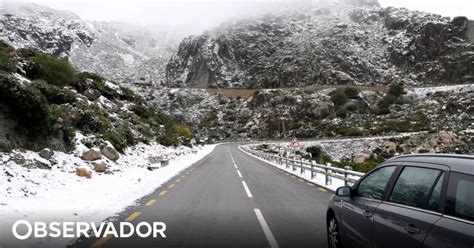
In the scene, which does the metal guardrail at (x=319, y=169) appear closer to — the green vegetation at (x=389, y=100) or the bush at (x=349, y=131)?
the bush at (x=349, y=131)

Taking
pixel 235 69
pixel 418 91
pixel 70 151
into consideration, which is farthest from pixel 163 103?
pixel 70 151

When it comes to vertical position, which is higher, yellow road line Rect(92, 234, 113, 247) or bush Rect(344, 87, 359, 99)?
bush Rect(344, 87, 359, 99)

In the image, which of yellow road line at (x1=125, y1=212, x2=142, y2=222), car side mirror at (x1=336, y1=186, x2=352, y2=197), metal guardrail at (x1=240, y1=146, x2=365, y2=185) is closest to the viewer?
car side mirror at (x1=336, y1=186, x2=352, y2=197)

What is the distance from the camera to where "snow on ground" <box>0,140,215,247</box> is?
8086mm

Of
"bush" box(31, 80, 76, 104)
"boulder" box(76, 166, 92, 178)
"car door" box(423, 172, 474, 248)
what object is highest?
"bush" box(31, 80, 76, 104)

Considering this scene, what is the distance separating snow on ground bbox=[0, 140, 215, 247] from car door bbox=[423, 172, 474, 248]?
5.58 meters

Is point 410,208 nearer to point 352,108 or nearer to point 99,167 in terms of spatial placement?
point 99,167

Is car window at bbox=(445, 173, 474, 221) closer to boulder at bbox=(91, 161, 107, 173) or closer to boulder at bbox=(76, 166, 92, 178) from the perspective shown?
boulder at bbox=(76, 166, 92, 178)

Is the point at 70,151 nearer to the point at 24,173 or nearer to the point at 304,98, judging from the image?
the point at 24,173

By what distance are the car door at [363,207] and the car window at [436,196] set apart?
92 cm

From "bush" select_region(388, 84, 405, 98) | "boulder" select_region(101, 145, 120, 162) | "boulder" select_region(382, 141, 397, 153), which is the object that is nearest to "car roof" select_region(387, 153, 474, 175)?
"boulder" select_region(101, 145, 120, 162)

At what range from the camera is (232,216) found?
29.2ft

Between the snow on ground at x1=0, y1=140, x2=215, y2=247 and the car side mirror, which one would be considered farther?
the snow on ground at x1=0, y1=140, x2=215, y2=247

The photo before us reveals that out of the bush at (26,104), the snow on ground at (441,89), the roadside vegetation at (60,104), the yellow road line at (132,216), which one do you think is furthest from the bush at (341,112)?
the yellow road line at (132,216)
